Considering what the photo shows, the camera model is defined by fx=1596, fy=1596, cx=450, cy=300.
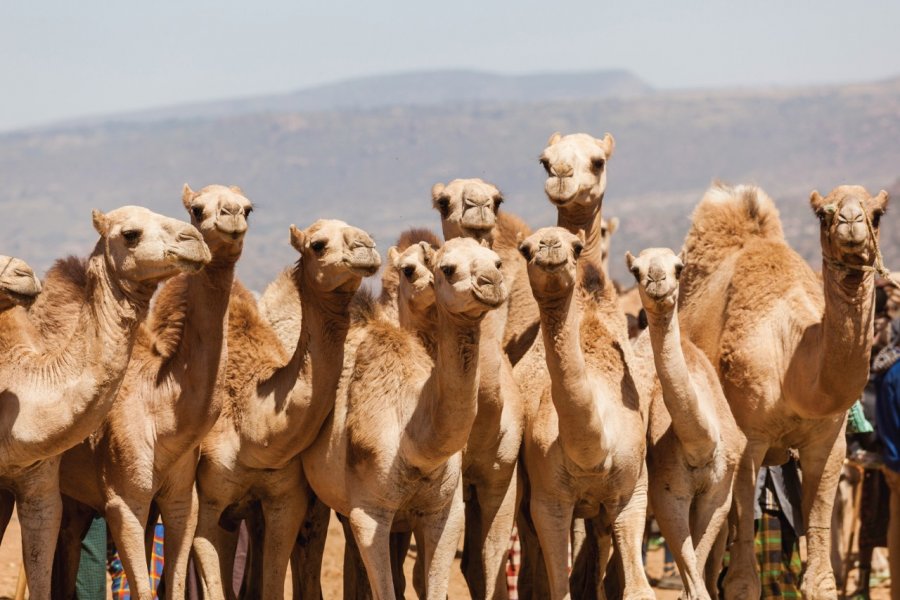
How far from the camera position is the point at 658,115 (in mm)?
184875

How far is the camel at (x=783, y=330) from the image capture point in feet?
28.9

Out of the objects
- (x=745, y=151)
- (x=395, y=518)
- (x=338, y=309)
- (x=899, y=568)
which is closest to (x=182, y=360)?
(x=338, y=309)

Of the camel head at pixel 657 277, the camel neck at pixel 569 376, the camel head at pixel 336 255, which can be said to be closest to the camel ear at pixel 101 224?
the camel head at pixel 336 255

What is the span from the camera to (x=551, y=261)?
783cm

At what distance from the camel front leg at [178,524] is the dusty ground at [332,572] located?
424 centimetres

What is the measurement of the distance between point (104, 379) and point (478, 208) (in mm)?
2450

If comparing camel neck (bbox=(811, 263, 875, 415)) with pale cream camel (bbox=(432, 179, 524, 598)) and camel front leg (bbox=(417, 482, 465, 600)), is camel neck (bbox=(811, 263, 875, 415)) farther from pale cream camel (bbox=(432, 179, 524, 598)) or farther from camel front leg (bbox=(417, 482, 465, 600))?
camel front leg (bbox=(417, 482, 465, 600))

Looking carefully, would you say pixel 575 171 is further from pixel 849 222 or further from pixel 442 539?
pixel 442 539

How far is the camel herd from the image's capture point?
7.70 m

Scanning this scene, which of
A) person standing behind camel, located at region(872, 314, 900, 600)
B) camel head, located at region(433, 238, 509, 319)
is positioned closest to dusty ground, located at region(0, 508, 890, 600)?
person standing behind camel, located at region(872, 314, 900, 600)

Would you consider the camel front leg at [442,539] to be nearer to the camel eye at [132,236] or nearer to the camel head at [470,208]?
the camel head at [470,208]

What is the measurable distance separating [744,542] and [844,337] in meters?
1.39

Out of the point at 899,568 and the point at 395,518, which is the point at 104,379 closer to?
the point at 395,518

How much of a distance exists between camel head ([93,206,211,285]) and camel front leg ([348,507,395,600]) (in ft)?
5.47
